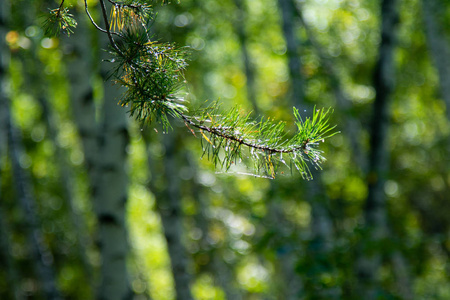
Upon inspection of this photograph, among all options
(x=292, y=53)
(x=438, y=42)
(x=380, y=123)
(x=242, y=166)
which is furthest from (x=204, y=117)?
(x=438, y=42)

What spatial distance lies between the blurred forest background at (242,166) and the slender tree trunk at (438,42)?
29 millimetres

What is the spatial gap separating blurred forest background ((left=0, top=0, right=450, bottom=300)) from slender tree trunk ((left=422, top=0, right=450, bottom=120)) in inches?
1.2

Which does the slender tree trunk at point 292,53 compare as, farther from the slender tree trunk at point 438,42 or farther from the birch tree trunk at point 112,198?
the slender tree trunk at point 438,42

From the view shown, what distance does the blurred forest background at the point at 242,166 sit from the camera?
156 inches

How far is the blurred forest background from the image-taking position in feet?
13.0

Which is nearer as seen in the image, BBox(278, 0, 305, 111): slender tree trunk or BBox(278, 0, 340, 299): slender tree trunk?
BBox(278, 0, 340, 299): slender tree trunk

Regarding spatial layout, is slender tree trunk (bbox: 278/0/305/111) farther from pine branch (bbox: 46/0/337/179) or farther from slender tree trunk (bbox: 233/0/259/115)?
slender tree trunk (bbox: 233/0/259/115)

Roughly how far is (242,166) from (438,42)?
5.26m

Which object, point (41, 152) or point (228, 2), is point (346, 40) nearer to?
point (228, 2)

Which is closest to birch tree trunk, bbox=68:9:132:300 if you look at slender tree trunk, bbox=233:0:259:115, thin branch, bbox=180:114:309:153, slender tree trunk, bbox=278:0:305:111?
slender tree trunk, bbox=278:0:305:111

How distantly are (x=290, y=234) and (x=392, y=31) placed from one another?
85.5 inches

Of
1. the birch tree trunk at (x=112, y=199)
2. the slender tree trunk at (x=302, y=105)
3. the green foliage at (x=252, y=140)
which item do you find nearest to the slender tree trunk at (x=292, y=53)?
the slender tree trunk at (x=302, y=105)

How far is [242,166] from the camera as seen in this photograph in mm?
2521

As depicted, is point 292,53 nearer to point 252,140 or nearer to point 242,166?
point 242,166
